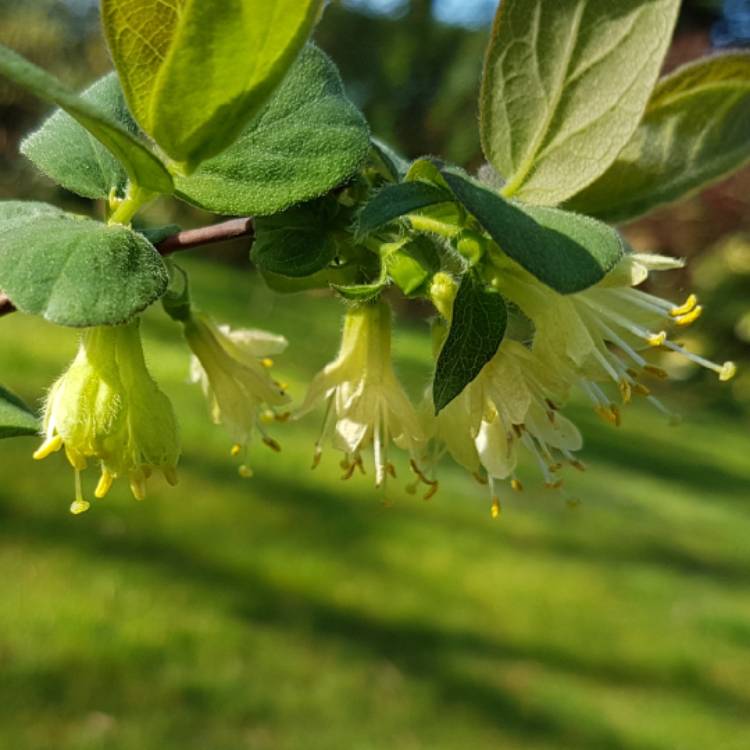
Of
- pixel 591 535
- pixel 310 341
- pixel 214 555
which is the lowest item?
pixel 310 341

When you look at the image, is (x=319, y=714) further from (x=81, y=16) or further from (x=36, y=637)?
(x=81, y=16)

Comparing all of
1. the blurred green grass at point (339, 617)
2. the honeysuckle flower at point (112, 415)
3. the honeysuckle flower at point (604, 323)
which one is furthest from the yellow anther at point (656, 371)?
the blurred green grass at point (339, 617)

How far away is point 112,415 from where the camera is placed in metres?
0.64

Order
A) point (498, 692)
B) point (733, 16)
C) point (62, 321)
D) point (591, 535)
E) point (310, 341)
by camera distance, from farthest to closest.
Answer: point (733, 16) < point (310, 341) < point (591, 535) < point (498, 692) < point (62, 321)

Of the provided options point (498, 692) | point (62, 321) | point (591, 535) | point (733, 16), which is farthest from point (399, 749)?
point (733, 16)

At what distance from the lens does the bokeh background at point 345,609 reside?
7.51 ft

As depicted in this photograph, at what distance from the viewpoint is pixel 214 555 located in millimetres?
2898

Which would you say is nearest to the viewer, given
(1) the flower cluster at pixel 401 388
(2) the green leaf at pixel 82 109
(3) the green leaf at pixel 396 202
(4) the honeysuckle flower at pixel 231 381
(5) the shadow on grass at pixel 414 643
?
(2) the green leaf at pixel 82 109

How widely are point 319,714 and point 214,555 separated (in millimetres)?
693

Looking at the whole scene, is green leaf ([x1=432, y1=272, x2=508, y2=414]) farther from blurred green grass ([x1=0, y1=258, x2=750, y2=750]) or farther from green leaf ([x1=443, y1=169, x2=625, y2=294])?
blurred green grass ([x1=0, y1=258, x2=750, y2=750])

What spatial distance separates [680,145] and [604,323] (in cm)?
13

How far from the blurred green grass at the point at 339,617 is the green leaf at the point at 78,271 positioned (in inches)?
69.9

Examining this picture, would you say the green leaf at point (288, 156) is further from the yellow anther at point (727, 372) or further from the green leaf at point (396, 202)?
the yellow anther at point (727, 372)

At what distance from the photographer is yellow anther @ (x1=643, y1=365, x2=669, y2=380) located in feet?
2.34
